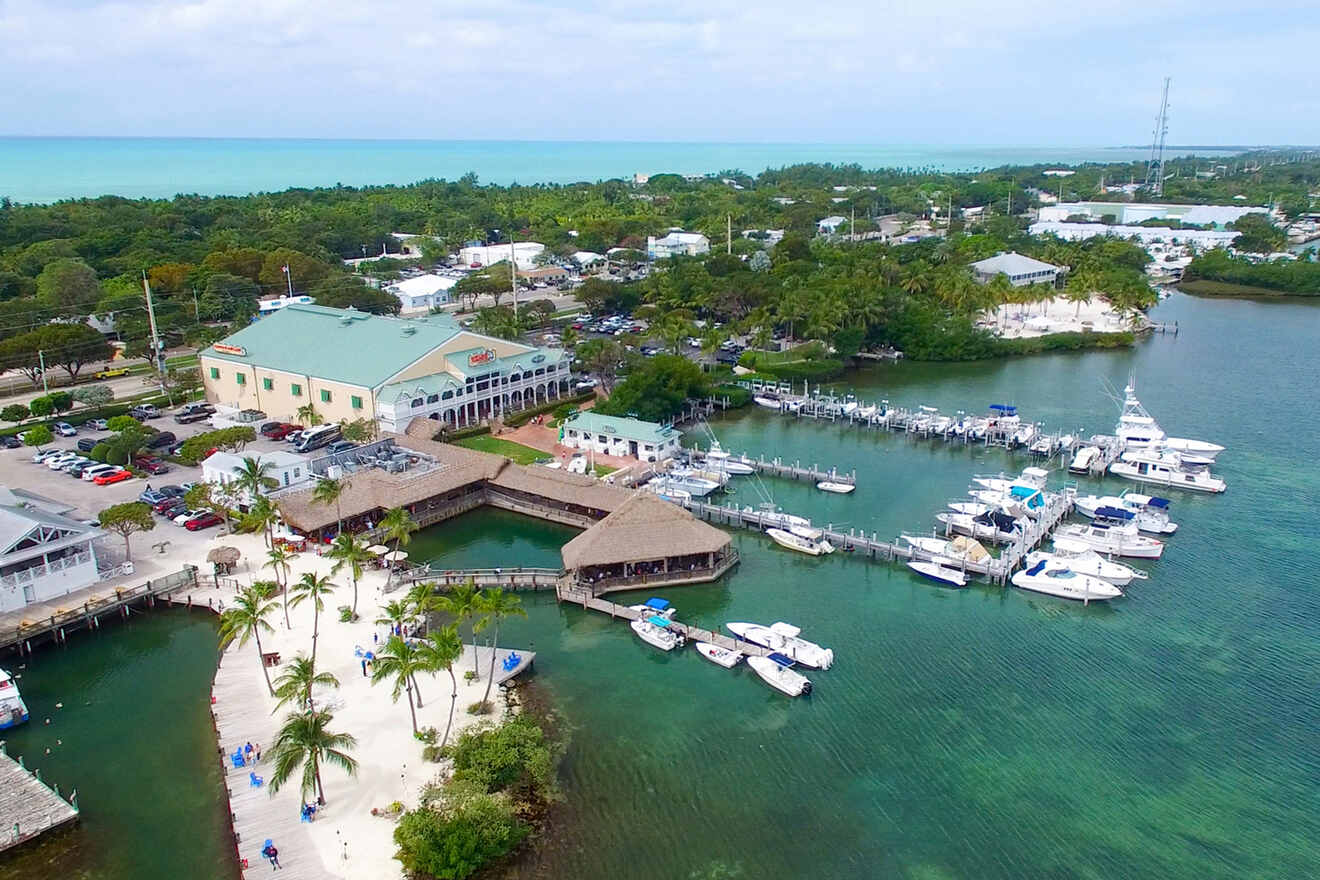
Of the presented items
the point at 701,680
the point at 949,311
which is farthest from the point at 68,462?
the point at 949,311

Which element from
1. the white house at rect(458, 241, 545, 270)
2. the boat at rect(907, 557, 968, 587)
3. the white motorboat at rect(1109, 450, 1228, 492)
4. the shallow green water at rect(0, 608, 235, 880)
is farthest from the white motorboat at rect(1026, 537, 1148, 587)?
the white house at rect(458, 241, 545, 270)

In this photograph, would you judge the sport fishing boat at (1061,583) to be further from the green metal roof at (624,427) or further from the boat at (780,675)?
the green metal roof at (624,427)

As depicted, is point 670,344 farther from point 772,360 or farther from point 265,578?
point 265,578

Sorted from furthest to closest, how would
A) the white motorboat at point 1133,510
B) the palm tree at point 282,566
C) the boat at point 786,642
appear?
the white motorboat at point 1133,510
the palm tree at point 282,566
the boat at point 786,642

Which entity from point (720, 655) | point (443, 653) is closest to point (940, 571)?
point (720, 655)

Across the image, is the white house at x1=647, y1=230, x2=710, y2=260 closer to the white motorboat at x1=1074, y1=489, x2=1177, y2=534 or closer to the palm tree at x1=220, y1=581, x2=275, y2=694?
the white motorboat at x1=1074, y1=489, x2=1177, y2=534

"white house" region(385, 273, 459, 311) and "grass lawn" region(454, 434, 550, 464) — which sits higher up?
"white house" region(385, 273, 459, 311)

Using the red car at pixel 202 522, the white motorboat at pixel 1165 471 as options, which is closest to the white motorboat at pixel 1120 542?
the white motorboat at pixel 1165 471
